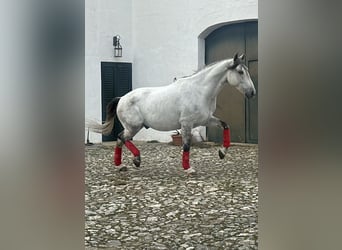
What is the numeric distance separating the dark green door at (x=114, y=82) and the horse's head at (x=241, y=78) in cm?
→ 319

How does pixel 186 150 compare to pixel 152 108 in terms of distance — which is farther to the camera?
pixel 152 108

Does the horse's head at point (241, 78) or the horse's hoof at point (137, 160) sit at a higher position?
the horse's head at point (241, 78)

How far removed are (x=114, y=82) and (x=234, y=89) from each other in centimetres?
181

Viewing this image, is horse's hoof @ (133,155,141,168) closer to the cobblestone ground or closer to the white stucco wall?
the cobblestone ground

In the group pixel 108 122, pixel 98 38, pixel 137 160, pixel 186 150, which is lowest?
pixel 137 160

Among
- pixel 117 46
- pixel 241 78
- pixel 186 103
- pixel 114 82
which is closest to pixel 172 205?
pixel 186 103

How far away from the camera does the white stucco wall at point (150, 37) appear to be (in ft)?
21.5

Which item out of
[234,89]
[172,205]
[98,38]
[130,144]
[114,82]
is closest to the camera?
[172,205]

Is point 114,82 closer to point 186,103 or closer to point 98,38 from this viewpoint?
point 98,38

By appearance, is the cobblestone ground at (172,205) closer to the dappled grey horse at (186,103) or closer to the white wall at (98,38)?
the dappled grey horse at (186,103)

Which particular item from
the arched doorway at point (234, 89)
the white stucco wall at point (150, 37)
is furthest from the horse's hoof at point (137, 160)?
the white stucco wall at point (150, 37)

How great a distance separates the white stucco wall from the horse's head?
2.56 m

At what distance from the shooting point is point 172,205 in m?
2.87
